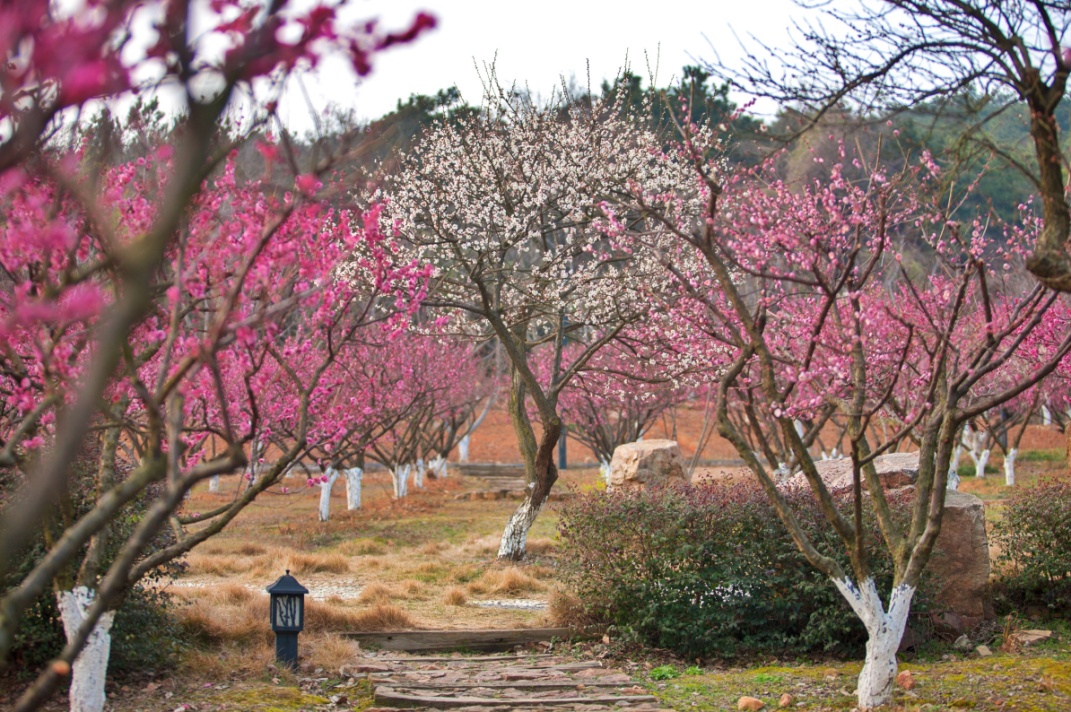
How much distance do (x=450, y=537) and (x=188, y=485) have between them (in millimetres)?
13124

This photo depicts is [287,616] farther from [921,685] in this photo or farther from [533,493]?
[533,493]

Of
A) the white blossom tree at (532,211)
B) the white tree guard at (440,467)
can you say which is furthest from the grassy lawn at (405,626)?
the white tree guard at (440,467)

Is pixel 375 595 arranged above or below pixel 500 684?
above

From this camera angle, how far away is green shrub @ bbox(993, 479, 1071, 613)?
8625 millimetres

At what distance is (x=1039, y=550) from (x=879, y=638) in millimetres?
3664

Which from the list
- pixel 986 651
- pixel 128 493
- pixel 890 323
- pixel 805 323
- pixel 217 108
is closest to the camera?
pixel 217 108

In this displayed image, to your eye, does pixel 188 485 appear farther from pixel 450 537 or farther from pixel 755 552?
pixel 450 537

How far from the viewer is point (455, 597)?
33.7ft

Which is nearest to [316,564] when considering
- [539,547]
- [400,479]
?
[539,547]

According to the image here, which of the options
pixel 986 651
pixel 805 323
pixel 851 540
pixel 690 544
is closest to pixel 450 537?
pixel 805 323

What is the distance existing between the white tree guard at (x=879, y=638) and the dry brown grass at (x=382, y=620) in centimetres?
406

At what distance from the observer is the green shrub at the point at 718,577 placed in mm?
7773

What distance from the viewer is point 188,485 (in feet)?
9.87

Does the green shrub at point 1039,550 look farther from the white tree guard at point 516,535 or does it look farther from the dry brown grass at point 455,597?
the white tree guard at point 516,535
